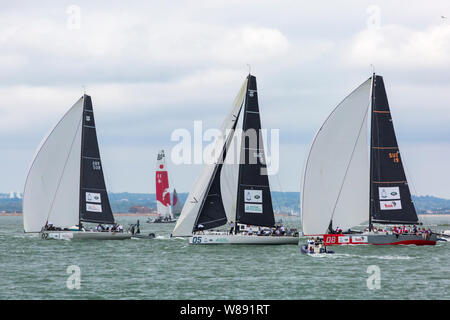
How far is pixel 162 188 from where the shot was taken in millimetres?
132500

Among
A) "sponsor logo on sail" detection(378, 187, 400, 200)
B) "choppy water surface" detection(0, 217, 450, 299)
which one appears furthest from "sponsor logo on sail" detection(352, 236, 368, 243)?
"sponsor logo on sail" detection(378, 187, 400, 200)

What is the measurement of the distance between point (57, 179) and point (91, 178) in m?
2.67

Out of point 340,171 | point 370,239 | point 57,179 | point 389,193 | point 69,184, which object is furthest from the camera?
point 69,184

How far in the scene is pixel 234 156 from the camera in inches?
2307

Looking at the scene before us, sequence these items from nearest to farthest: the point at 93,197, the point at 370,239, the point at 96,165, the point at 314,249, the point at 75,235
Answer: the point at 314,249
the point at 370,239
the point at 75,235
the point at 93,197
the point at 96,165

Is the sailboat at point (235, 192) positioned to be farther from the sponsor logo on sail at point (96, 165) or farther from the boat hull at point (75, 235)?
the sponsor logo on sail at point (96, 165)

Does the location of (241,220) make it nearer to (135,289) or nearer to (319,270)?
(319,270)

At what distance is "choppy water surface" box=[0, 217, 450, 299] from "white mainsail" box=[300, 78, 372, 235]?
236 cm

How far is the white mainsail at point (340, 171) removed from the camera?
57750 millimetres

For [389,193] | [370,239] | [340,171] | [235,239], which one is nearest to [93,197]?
[235,239]

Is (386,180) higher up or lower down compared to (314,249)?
higher up

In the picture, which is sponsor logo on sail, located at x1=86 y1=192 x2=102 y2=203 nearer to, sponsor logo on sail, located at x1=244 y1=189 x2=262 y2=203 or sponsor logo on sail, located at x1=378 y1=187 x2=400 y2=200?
sponsor logo on sail, located at x1=244 y1=189 x2=262 y2=203

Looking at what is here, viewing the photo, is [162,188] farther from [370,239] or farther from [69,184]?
[370,239]
